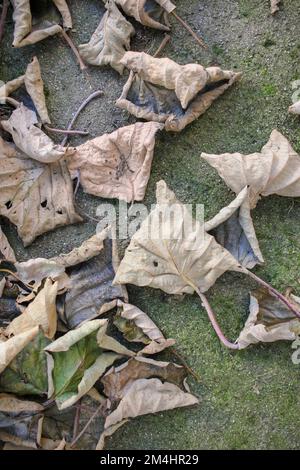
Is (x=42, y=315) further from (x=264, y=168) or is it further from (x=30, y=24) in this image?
(x=30, y=24)

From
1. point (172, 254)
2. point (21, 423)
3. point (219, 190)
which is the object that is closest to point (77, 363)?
point (21, 423)

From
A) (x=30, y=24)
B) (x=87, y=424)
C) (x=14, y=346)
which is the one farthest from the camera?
(x=30, y=24)

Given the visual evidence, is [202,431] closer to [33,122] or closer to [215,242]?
[215,242]

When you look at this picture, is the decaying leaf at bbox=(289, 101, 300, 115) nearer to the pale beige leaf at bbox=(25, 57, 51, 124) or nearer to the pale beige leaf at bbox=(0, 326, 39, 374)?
the pale beige leaf at bbox=(25, 57, 51, 124)

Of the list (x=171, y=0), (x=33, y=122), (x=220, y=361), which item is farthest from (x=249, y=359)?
(x=171, y=0)

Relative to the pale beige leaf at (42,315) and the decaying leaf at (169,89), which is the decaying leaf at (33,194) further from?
the decaying leaf at (169,89)
